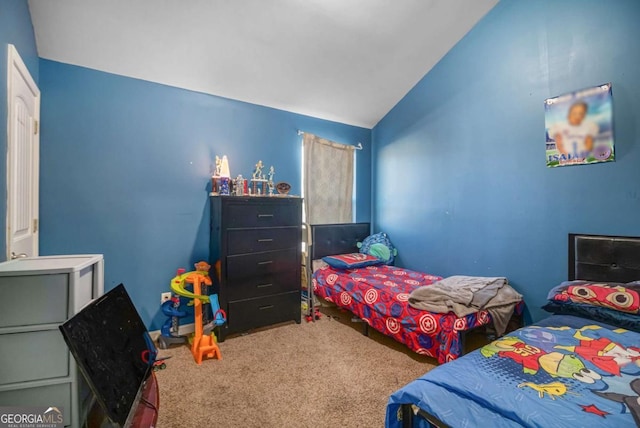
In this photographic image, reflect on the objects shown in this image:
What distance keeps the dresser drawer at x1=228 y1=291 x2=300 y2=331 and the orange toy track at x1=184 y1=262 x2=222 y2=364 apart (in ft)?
0.80

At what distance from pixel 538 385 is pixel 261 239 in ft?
6.70

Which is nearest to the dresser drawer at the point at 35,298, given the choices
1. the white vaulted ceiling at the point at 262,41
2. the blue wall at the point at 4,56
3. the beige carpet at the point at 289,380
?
the blue wall at the point at 4,56

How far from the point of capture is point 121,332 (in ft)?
4.13

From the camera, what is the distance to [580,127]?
198cm

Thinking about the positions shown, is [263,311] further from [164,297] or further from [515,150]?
[515,150]

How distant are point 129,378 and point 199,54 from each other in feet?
7.70

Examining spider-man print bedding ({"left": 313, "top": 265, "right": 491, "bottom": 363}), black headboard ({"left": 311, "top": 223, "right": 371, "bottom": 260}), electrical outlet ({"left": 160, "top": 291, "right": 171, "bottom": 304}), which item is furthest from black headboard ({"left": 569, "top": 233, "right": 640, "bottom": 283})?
electrical outlet ({"left": 160, "top": 291, "right": 171, "bottom": 304})

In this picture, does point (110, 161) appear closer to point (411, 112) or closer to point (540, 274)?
point (411, 112)

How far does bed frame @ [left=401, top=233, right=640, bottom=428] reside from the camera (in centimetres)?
178

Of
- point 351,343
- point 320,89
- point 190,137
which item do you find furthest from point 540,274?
point 190,137

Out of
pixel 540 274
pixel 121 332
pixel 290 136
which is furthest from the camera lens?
pixel 290 136

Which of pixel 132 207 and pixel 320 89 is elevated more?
pixel 320 89

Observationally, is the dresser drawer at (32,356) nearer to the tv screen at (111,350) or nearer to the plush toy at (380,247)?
the tv screen at (111,350)

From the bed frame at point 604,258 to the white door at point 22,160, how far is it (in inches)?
140
